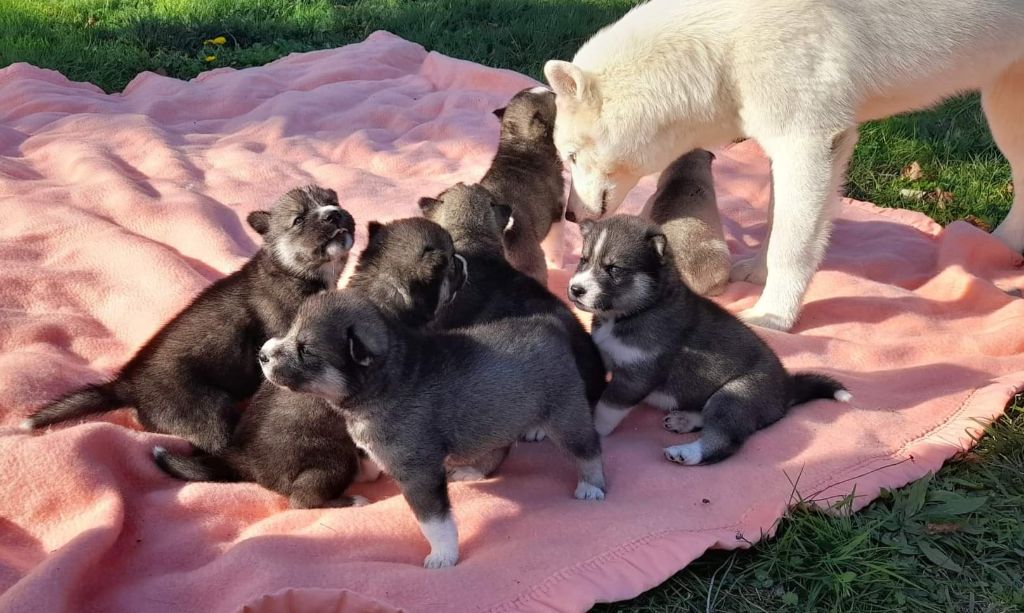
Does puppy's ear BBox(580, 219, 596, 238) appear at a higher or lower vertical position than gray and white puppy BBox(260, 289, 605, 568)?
higher

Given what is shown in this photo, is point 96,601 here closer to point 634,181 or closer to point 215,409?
point 215,409

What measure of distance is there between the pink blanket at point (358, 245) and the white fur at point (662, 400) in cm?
12

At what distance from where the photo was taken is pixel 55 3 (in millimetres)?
11500

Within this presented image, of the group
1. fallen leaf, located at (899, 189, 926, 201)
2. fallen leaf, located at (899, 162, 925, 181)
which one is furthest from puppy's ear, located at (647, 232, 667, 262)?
fallen leaf, located at (899, 162, 925, 181)

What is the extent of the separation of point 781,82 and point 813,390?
1734mm

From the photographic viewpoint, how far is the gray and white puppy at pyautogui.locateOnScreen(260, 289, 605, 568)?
3.57 metres

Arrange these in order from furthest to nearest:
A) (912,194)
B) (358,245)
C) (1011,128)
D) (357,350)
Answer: (912,194) < (1011,128) < (358,245) < (357,350)

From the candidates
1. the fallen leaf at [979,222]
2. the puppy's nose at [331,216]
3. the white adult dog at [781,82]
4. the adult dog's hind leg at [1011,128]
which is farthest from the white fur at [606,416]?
the fallen leaf at [979,222]

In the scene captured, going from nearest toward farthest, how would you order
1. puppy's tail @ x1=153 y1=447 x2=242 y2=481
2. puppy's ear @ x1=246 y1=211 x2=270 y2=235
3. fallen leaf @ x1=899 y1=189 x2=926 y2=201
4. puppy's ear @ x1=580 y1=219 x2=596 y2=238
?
puppy's tail @ x1=153 y1=447 x2=242 y2=481 < puppy's ear @ x1=580 y1=219 x2=596 y2=238 < puppy's ear @ x1=246 y1=211 x2=270 y2=235 < fallen leaf @ x1=899 y1=189 x2=926 y2=201

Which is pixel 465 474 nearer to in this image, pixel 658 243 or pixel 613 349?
pixel 613 349

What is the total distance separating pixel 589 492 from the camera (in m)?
4.11

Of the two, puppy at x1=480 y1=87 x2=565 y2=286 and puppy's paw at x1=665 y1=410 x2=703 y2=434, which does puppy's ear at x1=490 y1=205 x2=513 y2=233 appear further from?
puppy's paw at x1=665 y1=410 x2=703 y2=434

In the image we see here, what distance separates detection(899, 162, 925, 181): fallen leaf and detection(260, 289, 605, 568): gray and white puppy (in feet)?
17.4

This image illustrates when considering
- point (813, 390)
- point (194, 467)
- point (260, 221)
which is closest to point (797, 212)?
point (813, 390)
